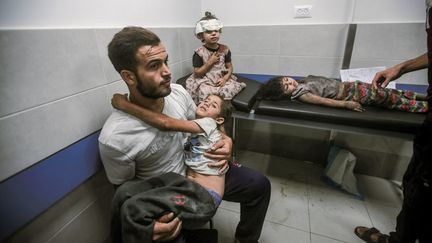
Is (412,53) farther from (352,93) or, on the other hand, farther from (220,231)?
(220,231)

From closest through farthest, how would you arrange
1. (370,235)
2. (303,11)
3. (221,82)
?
(370,235), (221,82), (303,11)

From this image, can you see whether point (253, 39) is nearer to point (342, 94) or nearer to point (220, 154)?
point (342, 94)

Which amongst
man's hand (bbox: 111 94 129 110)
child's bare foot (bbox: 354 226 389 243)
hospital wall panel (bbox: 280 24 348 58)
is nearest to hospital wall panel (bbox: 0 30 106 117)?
man's hand (bbox: 111 94 129 110)

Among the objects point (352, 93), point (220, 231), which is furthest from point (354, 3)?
point (220, 231)

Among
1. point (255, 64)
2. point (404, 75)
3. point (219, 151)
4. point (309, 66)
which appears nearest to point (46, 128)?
point (219, 151)

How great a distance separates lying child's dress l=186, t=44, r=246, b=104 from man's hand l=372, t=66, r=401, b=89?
0.97 metres

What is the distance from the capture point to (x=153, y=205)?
844 millimetres

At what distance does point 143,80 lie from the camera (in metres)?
0.97

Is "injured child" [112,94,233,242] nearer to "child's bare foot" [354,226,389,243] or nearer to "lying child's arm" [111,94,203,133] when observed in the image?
"lying child's arm" [111,94,203,133]

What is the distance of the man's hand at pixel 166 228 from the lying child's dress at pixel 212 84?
1.02m

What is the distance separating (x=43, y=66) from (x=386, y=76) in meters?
1.94

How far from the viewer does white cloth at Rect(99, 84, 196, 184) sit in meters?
0.95

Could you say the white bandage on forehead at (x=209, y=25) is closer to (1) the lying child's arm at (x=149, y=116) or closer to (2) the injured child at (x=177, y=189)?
(2) the injured child at (x=177, y=189)

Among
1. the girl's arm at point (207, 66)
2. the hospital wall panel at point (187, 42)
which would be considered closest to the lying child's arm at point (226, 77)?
the girl's arm at point (207, 66)
